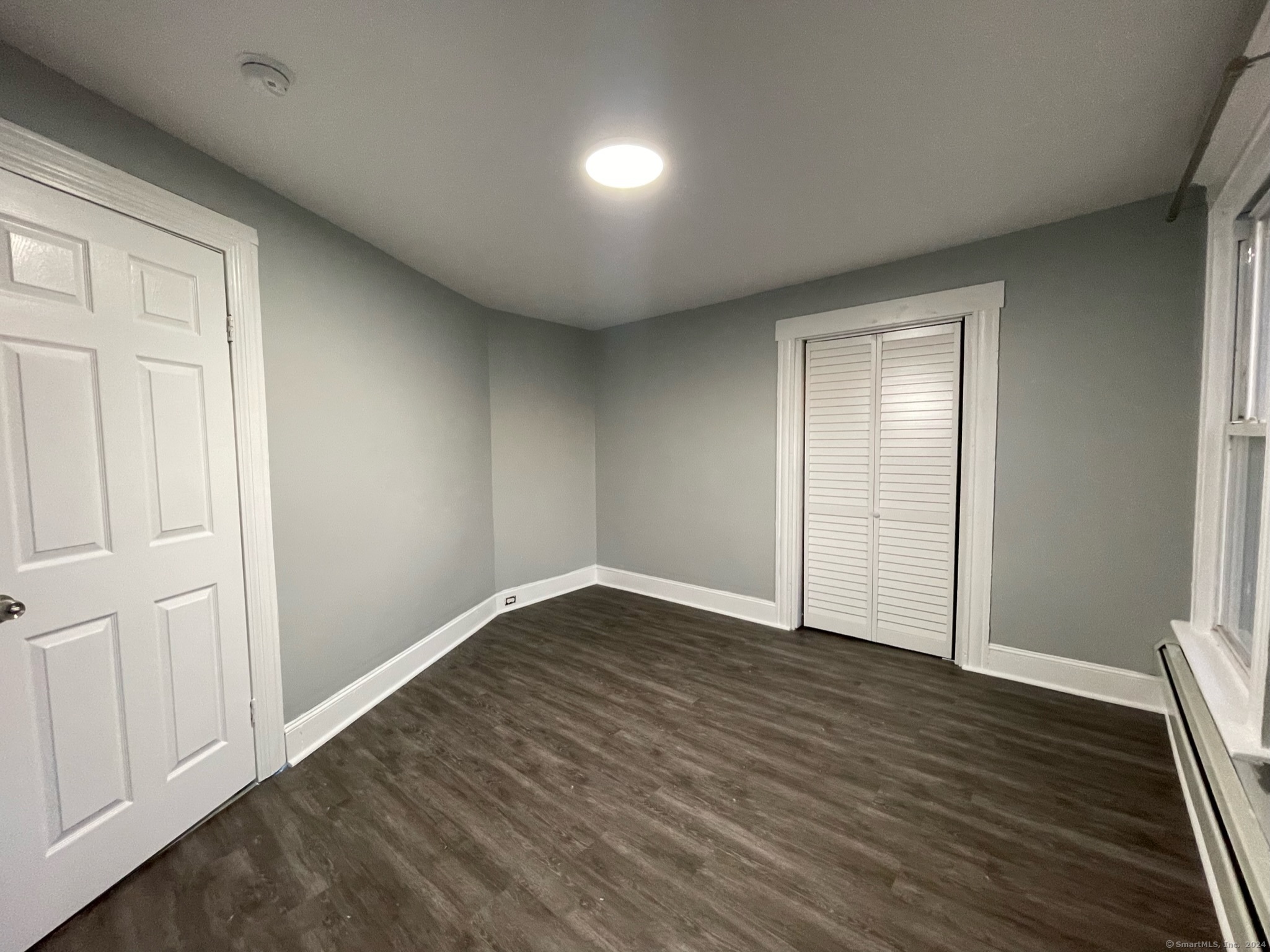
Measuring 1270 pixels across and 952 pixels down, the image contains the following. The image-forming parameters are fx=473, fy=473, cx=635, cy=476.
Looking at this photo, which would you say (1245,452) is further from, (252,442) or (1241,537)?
(252,442)

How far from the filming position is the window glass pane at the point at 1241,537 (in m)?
1.67

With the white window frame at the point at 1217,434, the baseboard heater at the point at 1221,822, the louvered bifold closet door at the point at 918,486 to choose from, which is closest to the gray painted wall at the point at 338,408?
the louvered bifold closet door at the point at 918,486

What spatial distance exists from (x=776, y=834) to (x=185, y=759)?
2.06 meters

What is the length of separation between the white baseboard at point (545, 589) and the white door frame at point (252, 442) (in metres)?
1.93

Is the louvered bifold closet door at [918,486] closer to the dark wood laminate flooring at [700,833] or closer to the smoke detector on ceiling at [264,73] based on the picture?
the dark wood laminate flooring at [700,833]

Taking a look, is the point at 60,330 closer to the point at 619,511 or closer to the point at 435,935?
the point at 435,935

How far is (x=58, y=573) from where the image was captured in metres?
1.32

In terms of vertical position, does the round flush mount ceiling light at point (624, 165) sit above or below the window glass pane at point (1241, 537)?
above

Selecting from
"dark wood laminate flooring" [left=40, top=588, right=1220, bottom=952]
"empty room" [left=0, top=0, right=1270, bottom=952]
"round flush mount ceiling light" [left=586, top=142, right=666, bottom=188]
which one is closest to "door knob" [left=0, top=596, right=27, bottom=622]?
"empty room" [left=0, top=0, right=1270, bottom=952]

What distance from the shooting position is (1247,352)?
174 cm

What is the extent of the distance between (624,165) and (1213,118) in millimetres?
1872

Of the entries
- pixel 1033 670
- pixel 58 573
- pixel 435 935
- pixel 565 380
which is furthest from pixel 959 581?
pixel 58 573

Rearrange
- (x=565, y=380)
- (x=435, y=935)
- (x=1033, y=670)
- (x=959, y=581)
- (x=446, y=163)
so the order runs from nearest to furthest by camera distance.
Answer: (x=435, y=935) < (x=446, y=163) < (x=1033, y=670) < (x=959, y=581) < (x=565, y=380)

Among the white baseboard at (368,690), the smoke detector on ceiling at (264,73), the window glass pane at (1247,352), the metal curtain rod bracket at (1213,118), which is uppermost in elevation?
the smoke detector on ceiling at (264,73)
